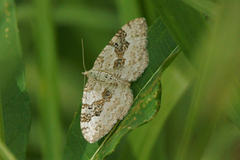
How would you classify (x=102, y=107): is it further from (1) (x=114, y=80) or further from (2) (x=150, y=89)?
(2) (x=150, y=89)

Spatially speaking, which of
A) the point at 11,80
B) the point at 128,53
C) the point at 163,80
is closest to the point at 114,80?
the point at 128,53

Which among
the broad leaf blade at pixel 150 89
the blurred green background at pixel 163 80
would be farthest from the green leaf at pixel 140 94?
the blurred green background at pixel 163 80

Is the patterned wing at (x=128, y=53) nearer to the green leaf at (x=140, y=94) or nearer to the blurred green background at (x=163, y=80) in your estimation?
the green leaf at (x=140, y=94)

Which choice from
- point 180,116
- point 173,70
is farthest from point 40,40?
Answer: point 180,116

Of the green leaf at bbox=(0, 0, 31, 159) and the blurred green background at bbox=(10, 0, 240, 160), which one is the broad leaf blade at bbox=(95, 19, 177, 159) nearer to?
the blurred green background at bbox=(10, 0, 240, 160)

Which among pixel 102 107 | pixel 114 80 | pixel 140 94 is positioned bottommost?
pixel 102 107

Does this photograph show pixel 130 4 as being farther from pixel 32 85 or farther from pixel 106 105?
pixel 32 85

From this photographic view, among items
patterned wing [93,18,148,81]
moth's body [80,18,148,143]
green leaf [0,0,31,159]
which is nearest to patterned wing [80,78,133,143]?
moth's body [80,18,148,143]
